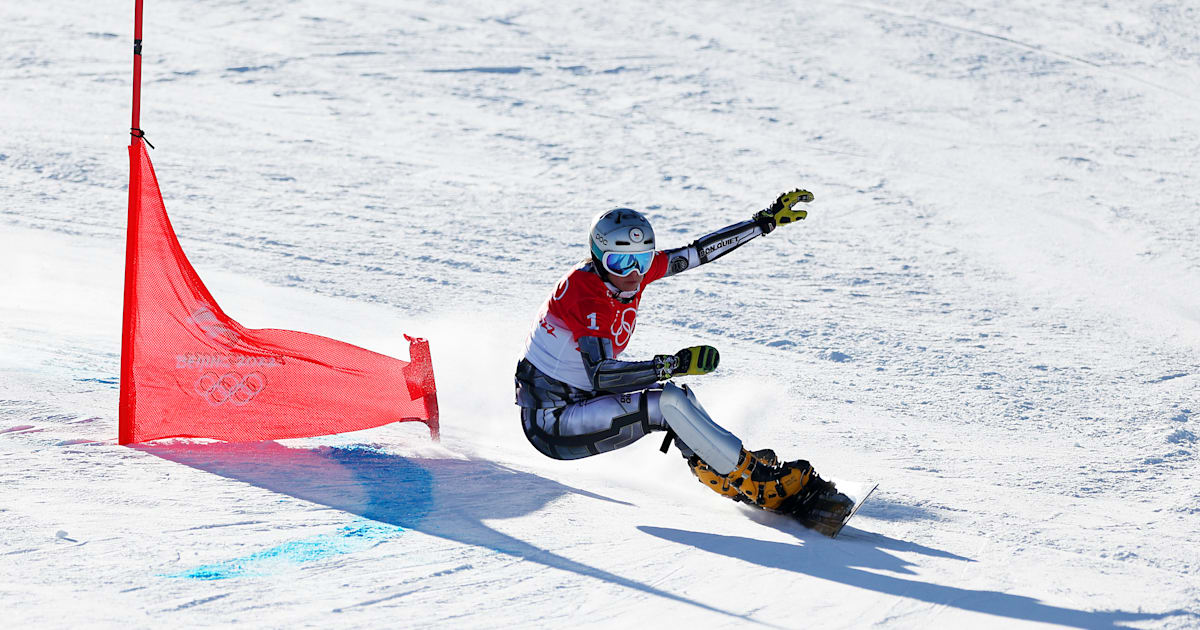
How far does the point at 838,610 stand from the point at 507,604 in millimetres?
1162

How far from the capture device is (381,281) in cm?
931

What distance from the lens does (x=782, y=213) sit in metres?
6.13

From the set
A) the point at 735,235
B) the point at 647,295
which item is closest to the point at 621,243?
the point at 735,235

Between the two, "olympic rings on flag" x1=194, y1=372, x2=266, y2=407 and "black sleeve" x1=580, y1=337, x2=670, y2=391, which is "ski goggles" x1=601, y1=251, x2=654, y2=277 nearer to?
"black sleeve" x1=580, y1=337, x2=670, y2=391

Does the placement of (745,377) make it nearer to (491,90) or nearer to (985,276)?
(985,276)

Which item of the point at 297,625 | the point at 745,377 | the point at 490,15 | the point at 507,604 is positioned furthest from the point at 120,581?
the point at 490,15

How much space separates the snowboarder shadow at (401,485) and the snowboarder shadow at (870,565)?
0.63 metres

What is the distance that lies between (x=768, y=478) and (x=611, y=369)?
84 centimetres

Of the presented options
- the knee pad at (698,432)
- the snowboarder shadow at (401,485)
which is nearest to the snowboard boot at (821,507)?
the knee pad at (698,432)

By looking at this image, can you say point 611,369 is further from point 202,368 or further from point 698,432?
point 202,368

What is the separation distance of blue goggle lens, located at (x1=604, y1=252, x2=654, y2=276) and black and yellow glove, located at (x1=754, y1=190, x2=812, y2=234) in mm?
992

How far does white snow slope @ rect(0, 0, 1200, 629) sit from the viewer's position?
14.1ft

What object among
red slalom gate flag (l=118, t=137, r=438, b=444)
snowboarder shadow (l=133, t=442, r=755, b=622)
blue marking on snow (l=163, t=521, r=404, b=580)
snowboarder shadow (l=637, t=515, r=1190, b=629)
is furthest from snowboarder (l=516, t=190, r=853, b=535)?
blue marking on snow (l=163, t=521, r=404, b=580)

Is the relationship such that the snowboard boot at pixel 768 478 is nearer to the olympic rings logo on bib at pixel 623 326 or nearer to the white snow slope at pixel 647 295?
the white snow slope at pixel 647 295
